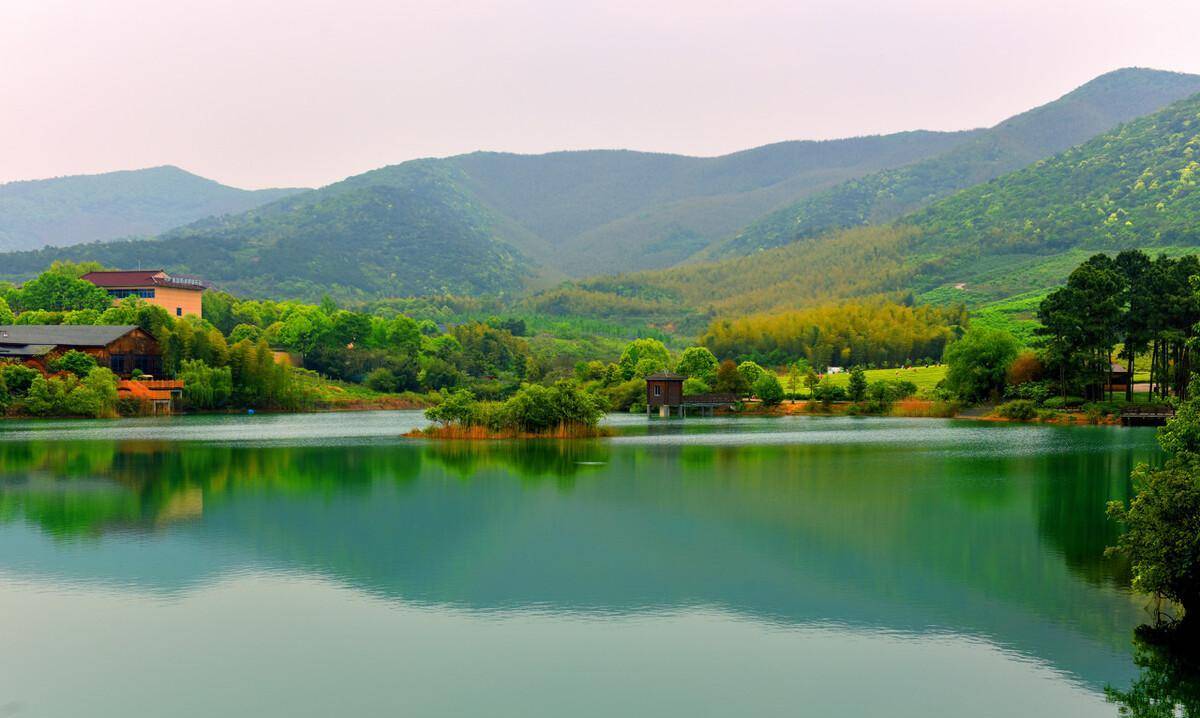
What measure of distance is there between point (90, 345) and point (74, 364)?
3.45 m

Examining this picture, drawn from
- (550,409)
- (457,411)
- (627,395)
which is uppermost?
(550,409)

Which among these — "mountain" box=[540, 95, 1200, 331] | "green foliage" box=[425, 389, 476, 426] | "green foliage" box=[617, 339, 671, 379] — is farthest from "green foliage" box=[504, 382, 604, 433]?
"mountain" box=[540, 95, 1200, 331]

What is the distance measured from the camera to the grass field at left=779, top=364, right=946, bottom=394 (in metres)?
71.4

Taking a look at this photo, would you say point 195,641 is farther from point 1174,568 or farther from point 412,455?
point 412,455

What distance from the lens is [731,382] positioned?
71.1 metres

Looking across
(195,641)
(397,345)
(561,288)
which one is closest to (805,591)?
(195,641)

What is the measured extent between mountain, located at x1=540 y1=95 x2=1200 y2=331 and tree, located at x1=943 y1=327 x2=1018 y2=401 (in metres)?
57.4

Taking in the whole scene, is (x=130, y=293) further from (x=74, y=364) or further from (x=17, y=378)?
(x=17, y=378)

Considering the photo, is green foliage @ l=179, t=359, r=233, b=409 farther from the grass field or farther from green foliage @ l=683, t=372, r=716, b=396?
the grass field

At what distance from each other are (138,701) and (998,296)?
118 metres

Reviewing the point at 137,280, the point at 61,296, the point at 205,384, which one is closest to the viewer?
the point at 205,384

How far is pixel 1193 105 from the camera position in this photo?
6693 inches

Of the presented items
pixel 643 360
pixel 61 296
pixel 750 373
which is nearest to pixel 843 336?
pixel 643 360

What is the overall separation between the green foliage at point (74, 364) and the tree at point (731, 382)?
129 ft
